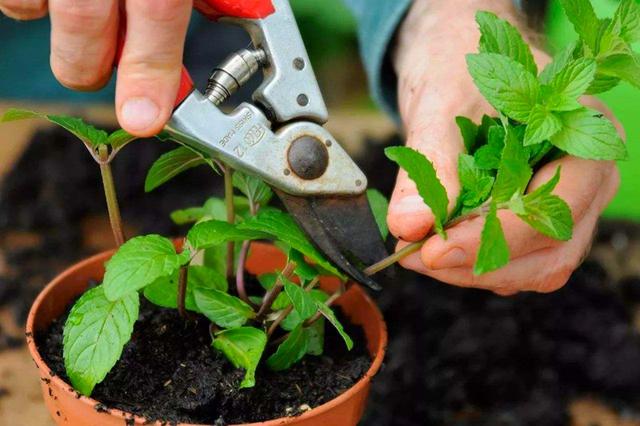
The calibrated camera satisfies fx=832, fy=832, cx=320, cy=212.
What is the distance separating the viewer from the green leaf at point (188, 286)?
2.31 ft

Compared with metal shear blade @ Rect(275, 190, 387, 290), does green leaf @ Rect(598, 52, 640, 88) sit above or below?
above

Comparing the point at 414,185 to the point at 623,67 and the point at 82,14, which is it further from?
the point at 82,14

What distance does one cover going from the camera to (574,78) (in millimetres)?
622

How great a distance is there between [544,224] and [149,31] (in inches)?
12.5

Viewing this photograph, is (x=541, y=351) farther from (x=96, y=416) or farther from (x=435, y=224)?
(x=96, y=416)

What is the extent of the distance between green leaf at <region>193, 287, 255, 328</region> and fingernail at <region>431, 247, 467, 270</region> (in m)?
0.16

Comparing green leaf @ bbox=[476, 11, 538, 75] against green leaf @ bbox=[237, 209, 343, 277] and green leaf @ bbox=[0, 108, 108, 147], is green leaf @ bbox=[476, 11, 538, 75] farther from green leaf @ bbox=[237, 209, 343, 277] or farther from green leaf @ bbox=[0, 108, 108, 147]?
green leaf @ bbox=[0, 108, 108, 147]

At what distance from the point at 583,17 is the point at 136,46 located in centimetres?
34

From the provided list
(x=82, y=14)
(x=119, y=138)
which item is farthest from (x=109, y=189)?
(x=82, y=14)

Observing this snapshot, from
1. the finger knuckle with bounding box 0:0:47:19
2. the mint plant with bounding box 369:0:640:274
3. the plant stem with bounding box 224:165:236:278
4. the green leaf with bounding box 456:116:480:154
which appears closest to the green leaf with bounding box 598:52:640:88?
the mint plant with bounding box 369:0:640:274

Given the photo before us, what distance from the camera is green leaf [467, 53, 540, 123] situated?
2.03 feet

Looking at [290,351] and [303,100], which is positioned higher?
[303,100]

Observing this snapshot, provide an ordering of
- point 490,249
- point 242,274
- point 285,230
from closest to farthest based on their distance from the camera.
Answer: point 490,249 < point 285,230 < point 242,274

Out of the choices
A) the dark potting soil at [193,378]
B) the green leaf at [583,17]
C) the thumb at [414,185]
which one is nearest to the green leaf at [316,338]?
the dark potting soil at [193,378]
